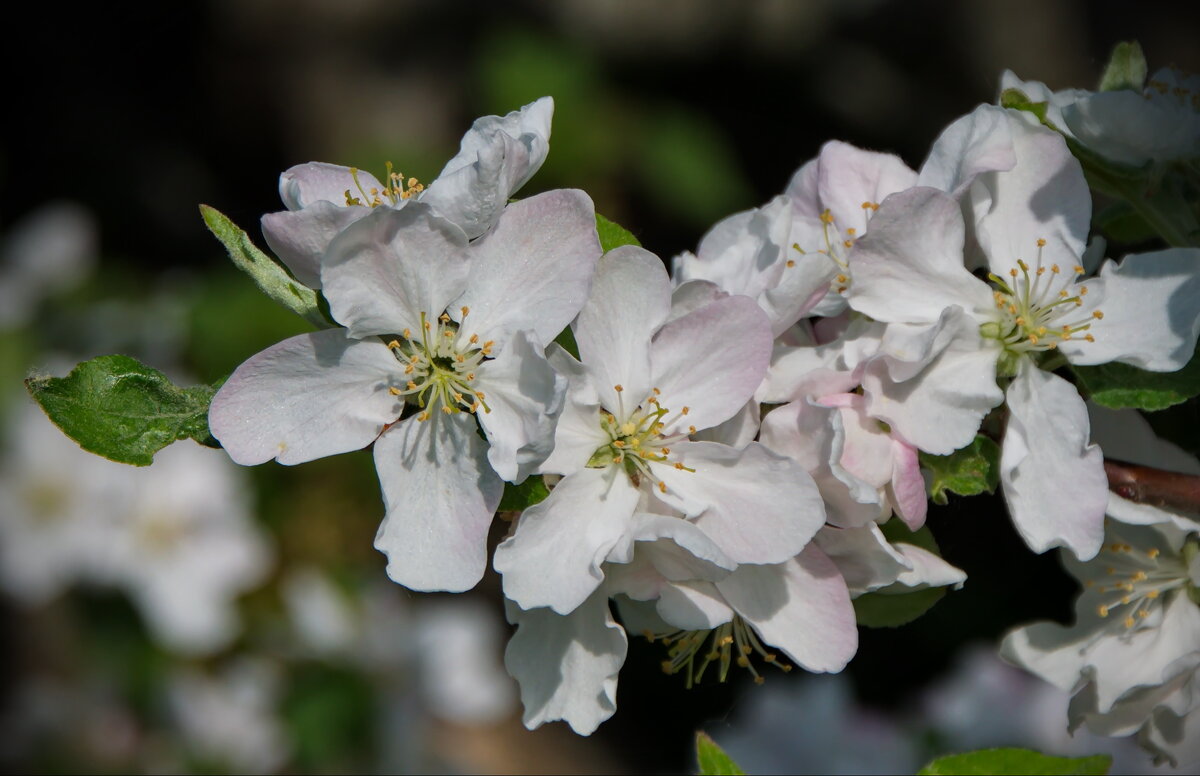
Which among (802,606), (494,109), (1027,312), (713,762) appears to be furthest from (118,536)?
(1027,312)

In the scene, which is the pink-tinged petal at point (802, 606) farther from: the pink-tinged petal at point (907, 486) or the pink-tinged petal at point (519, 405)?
the pink-tinged petal at point (519, 405)

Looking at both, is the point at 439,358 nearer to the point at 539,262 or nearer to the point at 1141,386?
the point at 539,262

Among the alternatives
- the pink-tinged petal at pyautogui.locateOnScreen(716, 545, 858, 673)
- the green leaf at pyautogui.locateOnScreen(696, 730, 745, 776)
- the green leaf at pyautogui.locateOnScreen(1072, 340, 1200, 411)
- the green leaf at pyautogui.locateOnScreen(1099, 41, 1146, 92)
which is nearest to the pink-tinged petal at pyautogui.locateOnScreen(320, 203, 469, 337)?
the pink-tinged petal at pyautogui.locateOnScreen(716, 545, 858, 673)

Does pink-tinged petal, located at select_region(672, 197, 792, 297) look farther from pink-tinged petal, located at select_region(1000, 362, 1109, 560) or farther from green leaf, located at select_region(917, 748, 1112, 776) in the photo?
green leaf, located at select_region(917, 748, 1112, 776)

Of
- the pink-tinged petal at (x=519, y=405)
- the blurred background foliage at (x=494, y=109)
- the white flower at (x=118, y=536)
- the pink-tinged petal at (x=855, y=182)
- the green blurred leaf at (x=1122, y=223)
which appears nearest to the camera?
the pink-tinged petal at (x=519, y=405)

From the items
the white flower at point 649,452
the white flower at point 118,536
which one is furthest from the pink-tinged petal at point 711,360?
the white flower at point 118,536

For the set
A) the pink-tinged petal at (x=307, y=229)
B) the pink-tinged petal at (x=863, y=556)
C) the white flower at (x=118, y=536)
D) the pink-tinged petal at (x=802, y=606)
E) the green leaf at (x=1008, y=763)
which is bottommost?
the white flower at (x=118, y=536)
